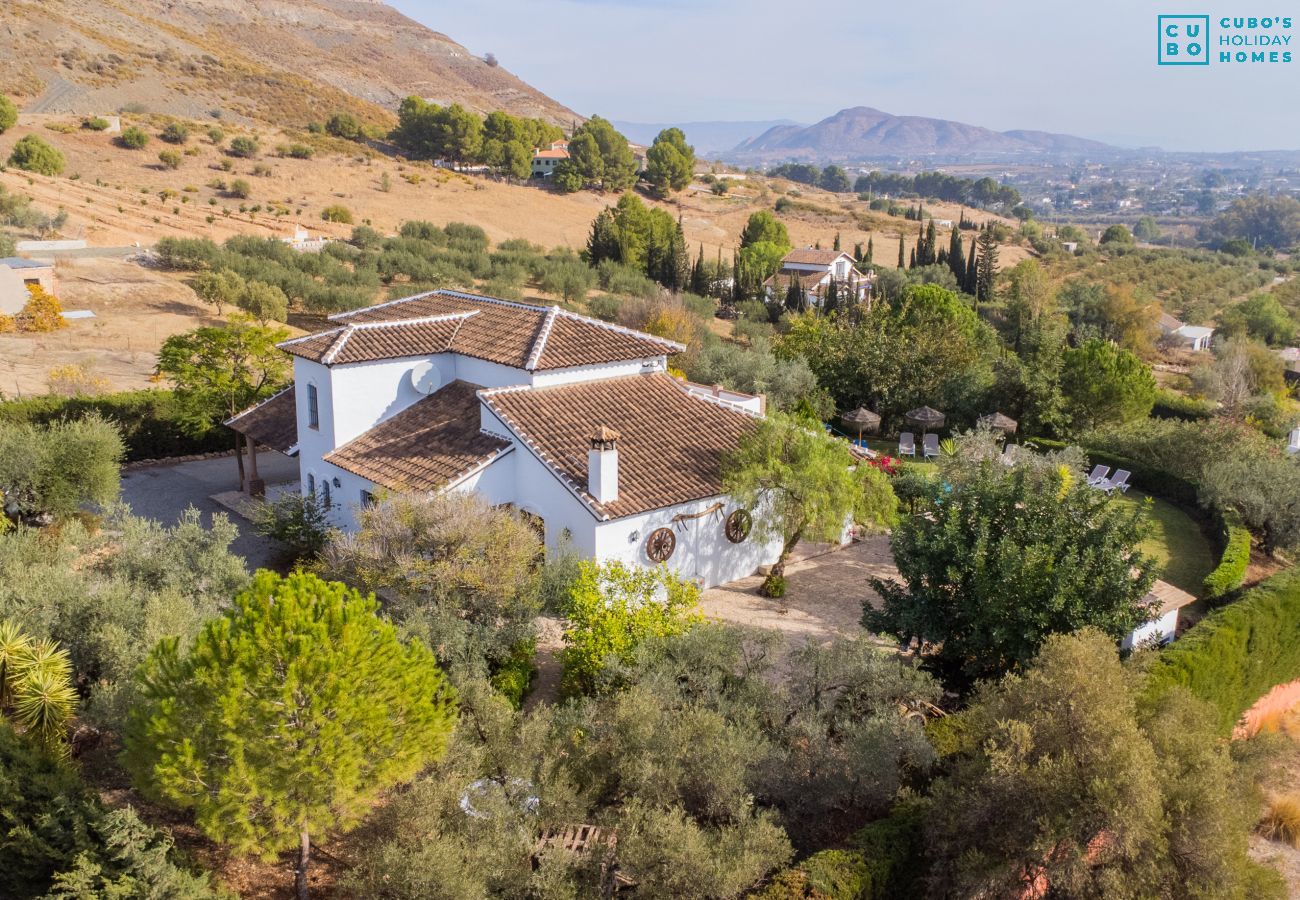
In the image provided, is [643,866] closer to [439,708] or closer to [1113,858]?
[439,708]

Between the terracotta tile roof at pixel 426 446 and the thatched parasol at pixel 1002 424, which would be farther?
the thatched parasol at pixel 1002 424

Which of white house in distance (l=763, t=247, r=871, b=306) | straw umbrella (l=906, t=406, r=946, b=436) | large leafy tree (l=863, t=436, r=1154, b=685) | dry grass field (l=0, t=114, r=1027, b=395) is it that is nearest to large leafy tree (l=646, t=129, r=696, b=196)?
dry grass field (l=0, t=114, r=1027, b=395)

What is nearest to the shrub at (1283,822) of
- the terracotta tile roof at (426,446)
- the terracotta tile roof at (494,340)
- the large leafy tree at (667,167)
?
the terracotta tile roof at (426,446)

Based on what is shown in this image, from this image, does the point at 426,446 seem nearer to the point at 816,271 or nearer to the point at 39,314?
the point at 39,314

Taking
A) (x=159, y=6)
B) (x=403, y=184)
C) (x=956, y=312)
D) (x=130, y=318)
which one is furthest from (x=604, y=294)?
(x=159, y=6)

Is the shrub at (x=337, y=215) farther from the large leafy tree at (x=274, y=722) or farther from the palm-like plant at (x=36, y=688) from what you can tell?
the large leafy tree at (x=274, y=722)

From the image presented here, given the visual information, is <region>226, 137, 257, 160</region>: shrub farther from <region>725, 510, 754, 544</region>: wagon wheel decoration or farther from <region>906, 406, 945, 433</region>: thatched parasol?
<region>725, 510, 754, 544</region>: wagon wheel decoration
